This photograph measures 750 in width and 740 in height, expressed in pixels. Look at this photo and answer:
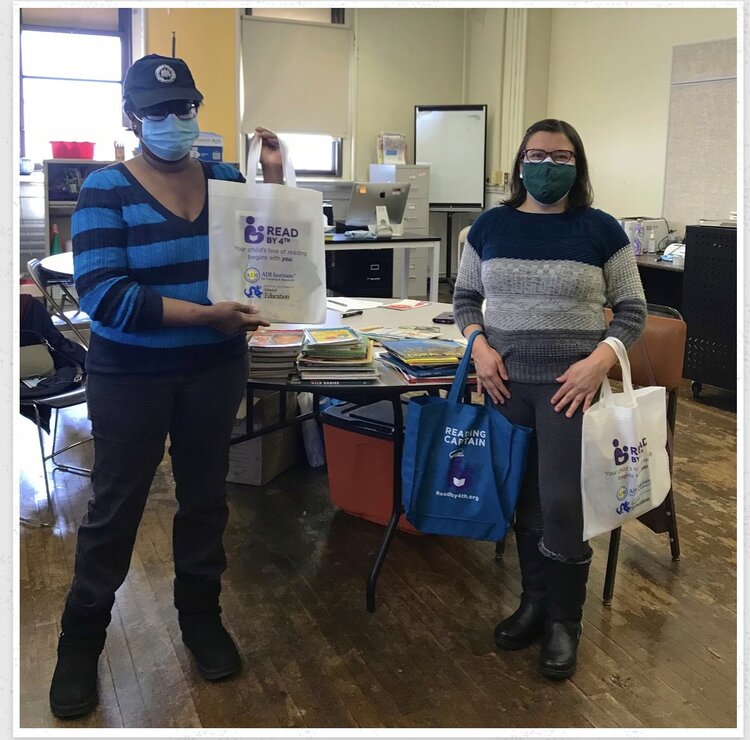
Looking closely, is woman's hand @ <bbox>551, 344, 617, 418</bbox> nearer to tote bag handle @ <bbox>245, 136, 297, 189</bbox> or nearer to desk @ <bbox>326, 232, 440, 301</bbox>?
tote bag handle @ <bbox>245, 136, 297, 189</bbox>

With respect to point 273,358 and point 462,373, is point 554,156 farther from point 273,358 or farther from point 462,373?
point 273,358

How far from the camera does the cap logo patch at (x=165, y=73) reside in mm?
1656

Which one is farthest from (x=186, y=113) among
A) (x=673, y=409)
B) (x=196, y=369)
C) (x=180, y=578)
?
(x=673, y=409)

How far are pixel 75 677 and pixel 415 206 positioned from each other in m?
6.65

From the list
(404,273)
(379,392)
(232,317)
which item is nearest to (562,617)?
(379,392)

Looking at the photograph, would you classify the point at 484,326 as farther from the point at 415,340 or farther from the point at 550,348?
the point at 415,340

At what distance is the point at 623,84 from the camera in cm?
646

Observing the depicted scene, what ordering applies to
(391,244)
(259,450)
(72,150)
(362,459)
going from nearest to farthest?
1. (362,459)
2. (259,450)
3. (391,244)
4. (72,150)

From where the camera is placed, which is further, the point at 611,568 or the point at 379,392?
the point at 611,568

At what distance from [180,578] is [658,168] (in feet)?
17.7

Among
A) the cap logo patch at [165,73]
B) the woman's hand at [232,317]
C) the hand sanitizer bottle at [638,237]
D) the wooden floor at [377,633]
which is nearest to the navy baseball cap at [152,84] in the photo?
the cap logo patch at [165,73]

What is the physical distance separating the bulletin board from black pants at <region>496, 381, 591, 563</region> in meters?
4.15

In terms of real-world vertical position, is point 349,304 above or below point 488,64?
below

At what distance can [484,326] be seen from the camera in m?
2.06
